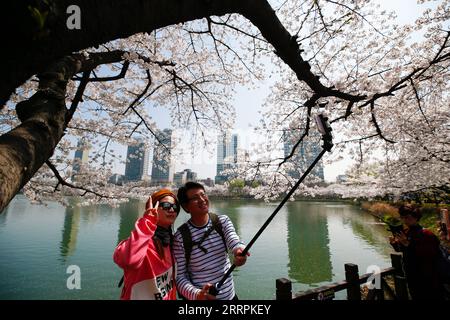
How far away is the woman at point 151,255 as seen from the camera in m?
1.55

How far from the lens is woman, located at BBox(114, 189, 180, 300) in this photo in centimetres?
155

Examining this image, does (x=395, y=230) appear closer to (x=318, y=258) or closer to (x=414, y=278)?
(x=414, y=278)

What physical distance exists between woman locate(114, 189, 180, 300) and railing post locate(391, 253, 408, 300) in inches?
182

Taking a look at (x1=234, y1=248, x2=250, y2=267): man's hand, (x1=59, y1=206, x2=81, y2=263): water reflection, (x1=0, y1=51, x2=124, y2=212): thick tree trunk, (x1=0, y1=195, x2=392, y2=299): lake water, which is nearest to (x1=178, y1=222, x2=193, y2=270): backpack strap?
(x1=234, y1=248, x2=250, y2=267): man's hand

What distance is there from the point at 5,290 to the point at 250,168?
1023 cm

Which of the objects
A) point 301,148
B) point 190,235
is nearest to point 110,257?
point 301,148

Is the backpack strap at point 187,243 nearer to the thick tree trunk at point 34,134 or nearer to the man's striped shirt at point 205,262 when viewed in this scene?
the man's striped shirt at point 205,262

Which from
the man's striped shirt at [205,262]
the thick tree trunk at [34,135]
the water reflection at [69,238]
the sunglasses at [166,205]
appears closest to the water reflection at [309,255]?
the man's striped shirt at [205,262]

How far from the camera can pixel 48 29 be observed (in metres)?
1.10

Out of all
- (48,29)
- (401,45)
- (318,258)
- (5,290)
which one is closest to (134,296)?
(48,29)

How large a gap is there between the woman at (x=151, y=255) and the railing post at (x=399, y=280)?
4.63 metres

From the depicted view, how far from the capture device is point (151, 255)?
167 cm

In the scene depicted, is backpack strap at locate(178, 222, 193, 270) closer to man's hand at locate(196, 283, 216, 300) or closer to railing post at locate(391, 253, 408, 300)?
man's hand at locate(196, 283, 216, 300)

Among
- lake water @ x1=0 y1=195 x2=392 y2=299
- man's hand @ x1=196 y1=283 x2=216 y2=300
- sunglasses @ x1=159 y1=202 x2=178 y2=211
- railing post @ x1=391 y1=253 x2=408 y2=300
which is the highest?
sunglasses @ x1=159 y1=202 x2=178 y2=211
